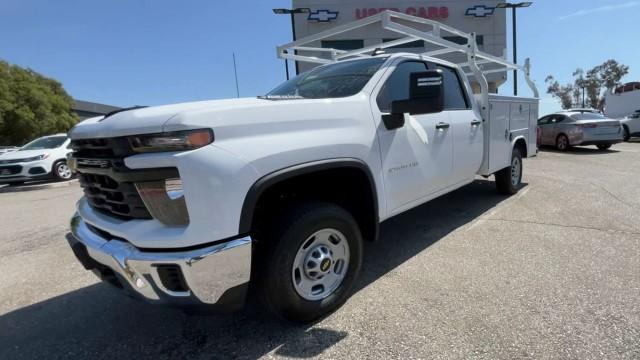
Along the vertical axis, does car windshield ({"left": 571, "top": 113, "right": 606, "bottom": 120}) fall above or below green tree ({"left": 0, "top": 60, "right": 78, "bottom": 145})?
below

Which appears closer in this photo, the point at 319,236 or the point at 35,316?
the point at 319,236

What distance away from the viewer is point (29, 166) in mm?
10234

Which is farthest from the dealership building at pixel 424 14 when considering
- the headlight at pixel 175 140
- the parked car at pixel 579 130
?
the headlight at pixel 175 140

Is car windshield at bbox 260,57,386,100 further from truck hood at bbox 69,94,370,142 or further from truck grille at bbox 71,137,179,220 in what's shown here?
truck grille at bbox 71,137,179,220

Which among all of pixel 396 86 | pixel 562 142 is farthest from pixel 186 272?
pixel 562 142

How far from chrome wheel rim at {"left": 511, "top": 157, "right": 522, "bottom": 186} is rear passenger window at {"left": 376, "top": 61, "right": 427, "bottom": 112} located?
3.17 metres

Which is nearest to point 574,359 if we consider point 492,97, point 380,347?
point 380,347

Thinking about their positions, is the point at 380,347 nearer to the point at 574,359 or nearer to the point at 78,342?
the point at 574,359

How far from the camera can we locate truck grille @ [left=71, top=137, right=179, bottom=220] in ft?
6.51

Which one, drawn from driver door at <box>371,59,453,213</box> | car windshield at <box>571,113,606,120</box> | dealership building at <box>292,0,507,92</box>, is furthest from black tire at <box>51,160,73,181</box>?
dealership building at <box>292,0,507,92</box>

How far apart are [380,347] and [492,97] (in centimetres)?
375

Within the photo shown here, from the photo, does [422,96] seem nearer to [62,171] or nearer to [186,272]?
[186,272]

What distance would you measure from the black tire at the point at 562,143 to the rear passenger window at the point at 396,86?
11.6 metres

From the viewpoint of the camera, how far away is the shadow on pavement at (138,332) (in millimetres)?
2365
